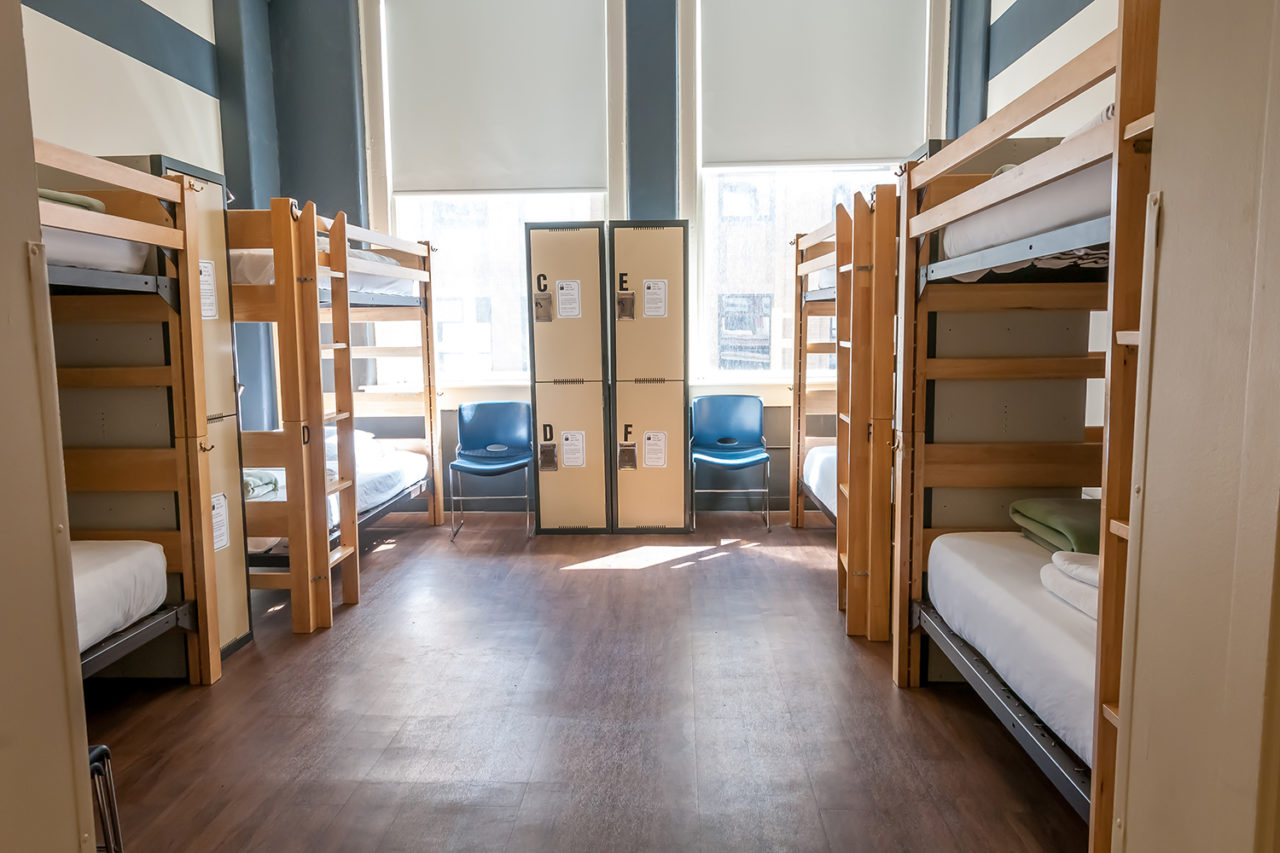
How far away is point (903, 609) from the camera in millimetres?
3254

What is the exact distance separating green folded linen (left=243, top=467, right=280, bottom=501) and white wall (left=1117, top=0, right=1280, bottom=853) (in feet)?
14.2

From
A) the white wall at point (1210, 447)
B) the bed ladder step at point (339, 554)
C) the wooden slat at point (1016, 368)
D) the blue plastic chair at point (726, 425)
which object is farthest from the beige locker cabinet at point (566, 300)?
the white wall at point (1210, 447)

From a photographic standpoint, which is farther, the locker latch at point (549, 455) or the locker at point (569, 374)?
the locker latch at point (549, 455)

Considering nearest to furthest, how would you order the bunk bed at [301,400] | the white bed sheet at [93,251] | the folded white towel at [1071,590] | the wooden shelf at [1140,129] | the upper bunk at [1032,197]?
the wooden shelf at [1140,129] < the upper bunk at [1032,197] < the folded white towel at [1071,590] < the white bed sheet at [93,251] < the bunk bed at [301,400]

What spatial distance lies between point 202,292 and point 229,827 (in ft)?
6.67

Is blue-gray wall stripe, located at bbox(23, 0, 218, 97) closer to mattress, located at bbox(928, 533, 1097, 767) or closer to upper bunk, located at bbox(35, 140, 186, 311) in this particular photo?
upper bunk, located at bbox(35, 140, 186, 311)

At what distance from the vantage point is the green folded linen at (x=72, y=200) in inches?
101

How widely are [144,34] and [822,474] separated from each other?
4840 mm

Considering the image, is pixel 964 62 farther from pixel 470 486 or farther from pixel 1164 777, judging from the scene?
pixel 1164 777

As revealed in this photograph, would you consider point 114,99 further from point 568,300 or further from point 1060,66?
point 1060,66

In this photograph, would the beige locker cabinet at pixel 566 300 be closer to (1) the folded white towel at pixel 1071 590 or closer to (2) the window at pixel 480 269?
(2) the window at pixel 480 269

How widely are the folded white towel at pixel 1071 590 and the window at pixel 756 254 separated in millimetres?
Answer: 3893

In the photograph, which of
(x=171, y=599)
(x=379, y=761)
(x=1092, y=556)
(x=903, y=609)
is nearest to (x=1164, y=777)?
(x=1092, y=556)

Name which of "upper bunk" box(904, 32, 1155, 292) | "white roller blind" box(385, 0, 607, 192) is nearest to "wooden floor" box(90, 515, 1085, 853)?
"upper bunk" box(904, 32, 1155, 292)
